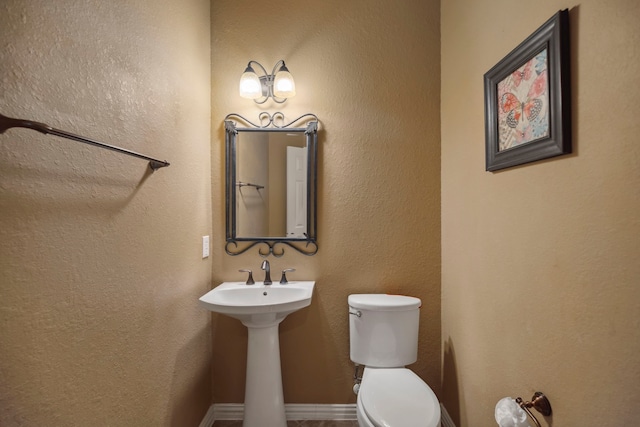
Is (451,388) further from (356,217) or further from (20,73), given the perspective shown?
(20,73)

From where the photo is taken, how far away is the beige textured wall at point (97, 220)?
29.6 inches

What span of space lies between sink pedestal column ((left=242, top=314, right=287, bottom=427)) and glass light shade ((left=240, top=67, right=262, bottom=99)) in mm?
1299

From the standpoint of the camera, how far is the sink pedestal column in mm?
1631

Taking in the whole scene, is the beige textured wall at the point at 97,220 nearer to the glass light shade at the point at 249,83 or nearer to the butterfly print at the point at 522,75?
the glass light shade at the point at 249,83

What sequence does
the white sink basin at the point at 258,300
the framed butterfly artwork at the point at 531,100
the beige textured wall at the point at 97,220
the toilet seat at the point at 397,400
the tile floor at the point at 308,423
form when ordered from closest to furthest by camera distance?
the beige textured wall at the point at 97,220 < the framed butterfly artwork at the point at 531,100 < the toilet seat at the point at 397,400 < the white sink basin at the point at 258,300 < the tile floor at the point at 308,423

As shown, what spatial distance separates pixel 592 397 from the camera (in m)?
0.84

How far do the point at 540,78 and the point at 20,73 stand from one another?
1467 millimetres

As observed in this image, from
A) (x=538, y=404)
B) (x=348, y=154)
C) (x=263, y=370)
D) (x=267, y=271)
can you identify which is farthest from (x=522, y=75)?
(x=263, y=370)

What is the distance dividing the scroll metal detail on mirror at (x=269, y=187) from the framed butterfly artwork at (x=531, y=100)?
3.25 ft

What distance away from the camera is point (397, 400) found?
130 centimetres

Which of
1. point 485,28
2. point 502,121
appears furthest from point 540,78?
point 485,28

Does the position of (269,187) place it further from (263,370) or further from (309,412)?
(309,412)

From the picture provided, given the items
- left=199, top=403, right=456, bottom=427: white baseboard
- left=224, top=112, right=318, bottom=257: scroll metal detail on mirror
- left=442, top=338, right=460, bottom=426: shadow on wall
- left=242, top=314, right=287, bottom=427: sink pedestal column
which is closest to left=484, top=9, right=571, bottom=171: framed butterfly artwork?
left=224, top=112, right=318, bottom=257: scroll metal detail on mirror

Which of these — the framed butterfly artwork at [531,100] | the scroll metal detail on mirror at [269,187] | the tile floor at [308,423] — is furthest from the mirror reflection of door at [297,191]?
the tile floor at [308,423]
